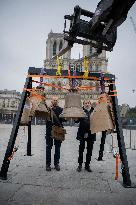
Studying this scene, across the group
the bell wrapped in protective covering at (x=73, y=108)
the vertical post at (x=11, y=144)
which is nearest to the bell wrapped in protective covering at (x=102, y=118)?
the bell wrapped in protective covering at (x=73, y=108)

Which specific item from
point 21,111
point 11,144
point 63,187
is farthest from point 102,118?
point 11,144

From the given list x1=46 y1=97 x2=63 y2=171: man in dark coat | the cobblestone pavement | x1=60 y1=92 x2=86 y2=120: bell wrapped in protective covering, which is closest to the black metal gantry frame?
the cobblestone pavement

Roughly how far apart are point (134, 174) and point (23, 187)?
3.03 m

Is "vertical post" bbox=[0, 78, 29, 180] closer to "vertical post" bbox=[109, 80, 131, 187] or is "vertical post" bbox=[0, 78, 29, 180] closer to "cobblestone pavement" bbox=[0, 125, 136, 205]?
"cobblestone pavement" bbox=[0, 125, 136, 205]

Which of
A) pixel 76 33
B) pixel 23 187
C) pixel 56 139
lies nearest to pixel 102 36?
pixel 76 33

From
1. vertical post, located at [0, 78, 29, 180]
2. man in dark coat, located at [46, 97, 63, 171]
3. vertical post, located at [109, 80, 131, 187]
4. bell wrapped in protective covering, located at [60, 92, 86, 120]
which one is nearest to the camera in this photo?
bell wrapped in protective covering, located at [60, 92, 86, 120]

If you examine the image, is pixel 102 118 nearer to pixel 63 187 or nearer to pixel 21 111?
pixel 63 187

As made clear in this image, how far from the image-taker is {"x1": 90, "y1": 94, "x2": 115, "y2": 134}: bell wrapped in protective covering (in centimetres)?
487

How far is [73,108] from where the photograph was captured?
5.21 metres

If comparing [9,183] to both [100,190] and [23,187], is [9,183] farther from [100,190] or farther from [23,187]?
[100,190]

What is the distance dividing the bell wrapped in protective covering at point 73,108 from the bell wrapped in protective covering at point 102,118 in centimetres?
27

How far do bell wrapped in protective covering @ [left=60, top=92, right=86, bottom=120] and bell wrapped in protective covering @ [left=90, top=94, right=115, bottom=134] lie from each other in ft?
0.88

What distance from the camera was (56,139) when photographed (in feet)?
22.6

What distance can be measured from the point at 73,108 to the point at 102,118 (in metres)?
0.63
